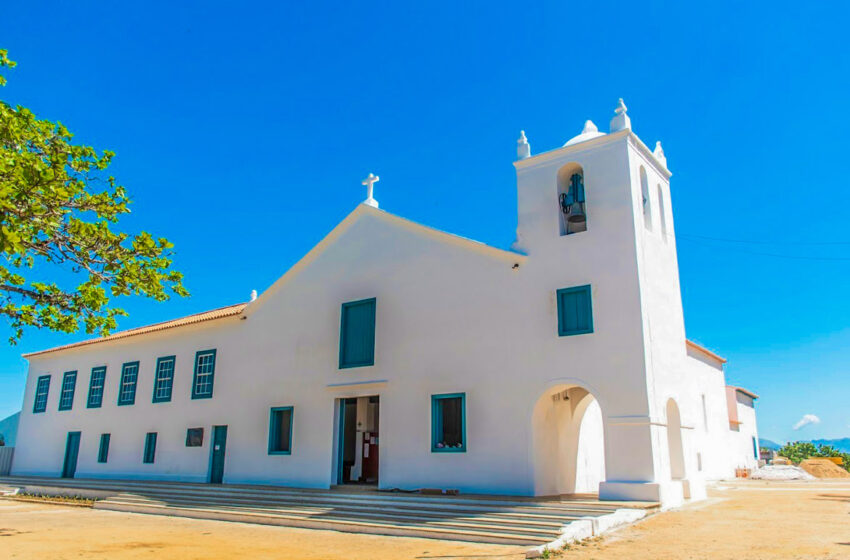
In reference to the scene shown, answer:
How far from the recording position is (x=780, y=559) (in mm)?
8453

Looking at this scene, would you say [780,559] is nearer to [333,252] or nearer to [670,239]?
[670,239]

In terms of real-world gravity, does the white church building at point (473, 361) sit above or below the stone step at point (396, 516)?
above

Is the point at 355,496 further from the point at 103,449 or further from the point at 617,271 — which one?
the point at 103,449

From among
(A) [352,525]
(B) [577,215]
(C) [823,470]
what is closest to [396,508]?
(A) [352,525]

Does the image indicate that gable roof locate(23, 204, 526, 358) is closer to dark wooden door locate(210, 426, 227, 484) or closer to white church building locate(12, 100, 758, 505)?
white church building locate(12, 100, 758, 505)

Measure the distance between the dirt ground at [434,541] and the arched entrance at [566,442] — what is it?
3.03 meters

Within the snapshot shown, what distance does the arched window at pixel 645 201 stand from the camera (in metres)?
16.2

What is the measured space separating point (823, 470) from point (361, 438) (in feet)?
76.6

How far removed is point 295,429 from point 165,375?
722cm

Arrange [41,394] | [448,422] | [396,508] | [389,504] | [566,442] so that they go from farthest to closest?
1. [41,394]
2. [448,422]
3. [566,442]
4. [389,504]
5. [396,508]

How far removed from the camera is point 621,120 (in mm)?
15438

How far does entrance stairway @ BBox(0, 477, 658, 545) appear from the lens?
11.5 meters

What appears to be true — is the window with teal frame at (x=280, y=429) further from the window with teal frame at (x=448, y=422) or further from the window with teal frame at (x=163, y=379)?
the window with teal frame at (x=163, y=379)

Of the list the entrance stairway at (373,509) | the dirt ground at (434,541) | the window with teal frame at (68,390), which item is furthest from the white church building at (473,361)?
the window with teal frame at (68,390)
